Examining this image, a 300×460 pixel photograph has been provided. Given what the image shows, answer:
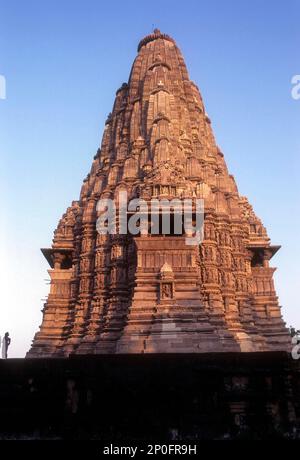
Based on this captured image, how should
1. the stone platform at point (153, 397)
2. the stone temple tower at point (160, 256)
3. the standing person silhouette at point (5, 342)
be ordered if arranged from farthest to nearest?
the standing person silhouette at point (5, 342) → the stone temple tower at point (160, 256) → the stone platform at point (153, 397)

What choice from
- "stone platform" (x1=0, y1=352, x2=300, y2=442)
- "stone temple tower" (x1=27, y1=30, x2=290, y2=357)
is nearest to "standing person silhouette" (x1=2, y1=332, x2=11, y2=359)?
"stone temple tower" (x1=27, y1=30, x2=290, y2=357)

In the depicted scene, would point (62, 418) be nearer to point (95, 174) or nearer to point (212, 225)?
point (212, 225)

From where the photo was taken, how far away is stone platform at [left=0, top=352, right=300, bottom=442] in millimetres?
8492

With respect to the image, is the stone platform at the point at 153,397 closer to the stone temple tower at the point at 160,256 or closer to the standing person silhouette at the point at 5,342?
the stone temple tower at the point at 160,256

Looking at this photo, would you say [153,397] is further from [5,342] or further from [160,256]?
[5,342]

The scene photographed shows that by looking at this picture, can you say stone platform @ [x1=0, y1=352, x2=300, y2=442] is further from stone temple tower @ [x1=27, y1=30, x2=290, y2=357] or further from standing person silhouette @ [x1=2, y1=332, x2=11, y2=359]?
standing person silhouette @ [x1=2, y1=332, x2=11, y2=359]

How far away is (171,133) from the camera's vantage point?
24.1m

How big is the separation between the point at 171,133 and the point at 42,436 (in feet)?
62.3

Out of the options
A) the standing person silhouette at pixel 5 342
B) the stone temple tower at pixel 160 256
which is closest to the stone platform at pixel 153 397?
the stone temple tower at pixel 160 256

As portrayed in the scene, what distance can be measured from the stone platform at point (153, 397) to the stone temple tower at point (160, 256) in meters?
7.71

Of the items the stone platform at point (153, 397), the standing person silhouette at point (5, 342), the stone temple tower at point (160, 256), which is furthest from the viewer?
the standing person silhouette at point (5, 342)

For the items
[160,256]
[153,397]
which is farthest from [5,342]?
[153,397]

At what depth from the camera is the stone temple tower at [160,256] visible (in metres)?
18.3
